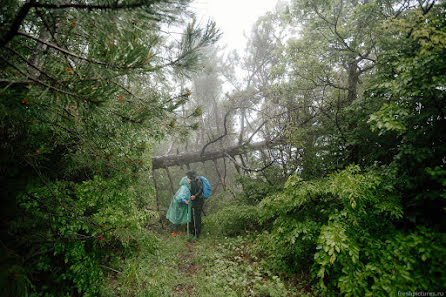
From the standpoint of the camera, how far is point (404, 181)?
2529 millimetres

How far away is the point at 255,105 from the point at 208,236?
5.91 meters

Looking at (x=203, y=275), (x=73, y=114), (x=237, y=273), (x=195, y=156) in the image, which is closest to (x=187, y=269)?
(x=203, y=275)

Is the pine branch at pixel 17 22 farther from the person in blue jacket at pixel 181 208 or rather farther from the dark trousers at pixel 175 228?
the dark trousers at pixel 175 228

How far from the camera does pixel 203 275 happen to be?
12.3ft

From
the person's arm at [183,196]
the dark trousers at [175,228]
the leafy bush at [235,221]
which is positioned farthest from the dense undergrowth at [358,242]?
the dark trousers at [175,228]

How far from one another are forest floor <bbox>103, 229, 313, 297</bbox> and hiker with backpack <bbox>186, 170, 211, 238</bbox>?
53.0 inches

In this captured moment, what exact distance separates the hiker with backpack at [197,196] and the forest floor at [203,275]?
1345 mm

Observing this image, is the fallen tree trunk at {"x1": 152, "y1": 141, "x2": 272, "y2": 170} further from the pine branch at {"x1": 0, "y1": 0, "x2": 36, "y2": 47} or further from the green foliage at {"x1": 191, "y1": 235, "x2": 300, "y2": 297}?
the pine branch at {"x1": 0, "y1": 0, "x2": 36, "y2": 47}

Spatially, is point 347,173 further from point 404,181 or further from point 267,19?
point 267,19

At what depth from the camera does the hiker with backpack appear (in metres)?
6.43

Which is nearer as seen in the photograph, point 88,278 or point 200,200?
point 88,278

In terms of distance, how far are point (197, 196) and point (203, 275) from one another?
3014 millimetres

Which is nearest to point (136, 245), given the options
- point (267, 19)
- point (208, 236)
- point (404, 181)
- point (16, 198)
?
point (16, 198)

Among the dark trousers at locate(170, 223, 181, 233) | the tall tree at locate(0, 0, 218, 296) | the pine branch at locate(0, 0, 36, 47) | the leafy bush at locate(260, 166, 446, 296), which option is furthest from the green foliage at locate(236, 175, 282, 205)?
the pine branch at locate(0, 0, 36, 47)
